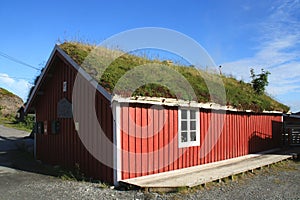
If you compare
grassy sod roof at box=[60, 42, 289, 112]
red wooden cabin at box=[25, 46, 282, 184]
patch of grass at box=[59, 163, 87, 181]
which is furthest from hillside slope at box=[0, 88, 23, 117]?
patch of grass at box=[59, 163, 87, 181]

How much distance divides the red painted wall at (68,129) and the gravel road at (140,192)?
70 centimetres

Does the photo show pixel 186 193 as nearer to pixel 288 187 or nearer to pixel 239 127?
pixel 288 187

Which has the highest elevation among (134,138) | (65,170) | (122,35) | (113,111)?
(122,35)

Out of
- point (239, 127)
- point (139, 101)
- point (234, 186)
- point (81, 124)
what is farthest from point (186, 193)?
point (239, 127)

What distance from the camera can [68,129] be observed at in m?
10.5

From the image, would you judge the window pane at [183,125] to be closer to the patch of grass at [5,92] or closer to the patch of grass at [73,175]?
the patch of grass at [73,175]

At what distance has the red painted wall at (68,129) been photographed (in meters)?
8.72

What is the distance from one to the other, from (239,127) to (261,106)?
2018mm

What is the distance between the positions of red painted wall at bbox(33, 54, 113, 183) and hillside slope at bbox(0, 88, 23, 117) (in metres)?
34.1

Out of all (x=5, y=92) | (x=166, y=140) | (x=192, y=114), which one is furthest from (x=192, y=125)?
(x=5, y=92)

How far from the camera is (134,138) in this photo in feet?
28.1

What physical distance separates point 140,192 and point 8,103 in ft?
138

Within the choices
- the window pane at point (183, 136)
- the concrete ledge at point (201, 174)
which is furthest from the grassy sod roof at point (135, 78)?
the concrete ledge at point (201, 174)

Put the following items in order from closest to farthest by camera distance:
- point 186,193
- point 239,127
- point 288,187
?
point 186,193 < point 288,187 < point 239,127
